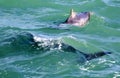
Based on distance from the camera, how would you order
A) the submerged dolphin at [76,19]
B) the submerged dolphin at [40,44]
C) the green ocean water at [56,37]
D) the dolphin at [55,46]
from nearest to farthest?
the green ocean water at [56,37] < the dolphin at [55,46] < the submerged dolphin at [40,44] < the submerged dolphin at [76,19]

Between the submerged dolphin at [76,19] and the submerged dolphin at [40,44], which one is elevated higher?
the submerged dolphin at [76,19]

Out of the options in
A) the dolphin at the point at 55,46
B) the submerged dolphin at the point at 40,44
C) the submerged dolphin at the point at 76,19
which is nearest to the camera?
the dolphin at the point at 55,46

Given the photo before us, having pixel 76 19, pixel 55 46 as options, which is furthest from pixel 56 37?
pixel 76 19

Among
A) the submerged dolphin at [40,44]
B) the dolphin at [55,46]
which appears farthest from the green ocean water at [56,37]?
the dolphin at [55,46]

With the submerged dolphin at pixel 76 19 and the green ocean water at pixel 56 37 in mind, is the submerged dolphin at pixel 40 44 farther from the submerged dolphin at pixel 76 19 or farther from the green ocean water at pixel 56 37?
the submerged dolphin at pixel 76 19

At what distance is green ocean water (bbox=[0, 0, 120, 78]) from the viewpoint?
Answer: 9219mm

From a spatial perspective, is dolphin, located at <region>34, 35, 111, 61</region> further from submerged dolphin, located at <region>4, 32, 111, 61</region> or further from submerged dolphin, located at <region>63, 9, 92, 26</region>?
submerged dolphin, located at <region>63, 9, 92, 26</region>

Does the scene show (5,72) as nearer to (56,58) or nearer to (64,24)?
(56,58)

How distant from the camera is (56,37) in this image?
37.0 feet

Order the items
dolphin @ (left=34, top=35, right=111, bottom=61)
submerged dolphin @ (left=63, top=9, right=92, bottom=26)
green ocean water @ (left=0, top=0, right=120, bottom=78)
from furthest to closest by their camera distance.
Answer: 1. submerged dolphin @ (left=63, top=9, right=92, bottom=26)
2. dolphin @ (left=34, top=35, right=111, bottom=61)
3. green ocean water @ (left=0, top=0, right=120, bottom=78)

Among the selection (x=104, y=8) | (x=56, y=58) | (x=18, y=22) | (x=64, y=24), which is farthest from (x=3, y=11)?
(x=56, y=58)

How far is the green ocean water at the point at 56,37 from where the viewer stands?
363 inches

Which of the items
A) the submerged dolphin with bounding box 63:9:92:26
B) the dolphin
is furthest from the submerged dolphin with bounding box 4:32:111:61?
the submerged dolphin with bounding box 63:9:92:26

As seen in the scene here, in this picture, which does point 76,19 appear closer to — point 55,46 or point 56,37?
point 56,37
